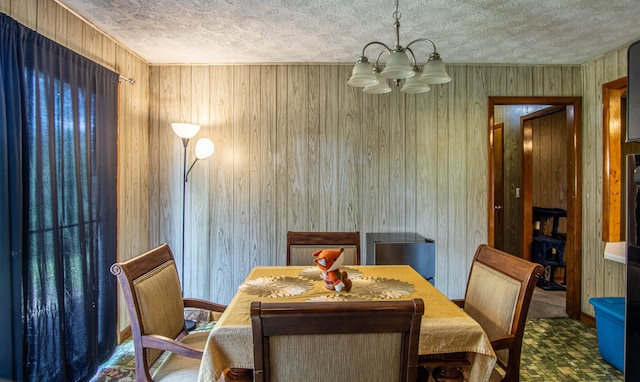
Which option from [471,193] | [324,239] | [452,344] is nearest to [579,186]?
[471,193]

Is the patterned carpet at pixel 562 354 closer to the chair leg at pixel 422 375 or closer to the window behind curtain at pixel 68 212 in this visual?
the chair leg at pixel 422 375

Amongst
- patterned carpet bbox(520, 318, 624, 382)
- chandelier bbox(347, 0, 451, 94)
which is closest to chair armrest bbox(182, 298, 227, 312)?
chandelier bbox(347, 0, 451, 94)

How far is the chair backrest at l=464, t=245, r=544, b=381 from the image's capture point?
1438 mm

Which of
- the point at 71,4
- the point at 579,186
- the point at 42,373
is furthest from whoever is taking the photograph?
the point at 579,186

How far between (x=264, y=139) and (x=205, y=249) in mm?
1201

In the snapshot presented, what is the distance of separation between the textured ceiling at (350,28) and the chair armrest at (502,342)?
1923 mm

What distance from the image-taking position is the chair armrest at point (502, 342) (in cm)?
139

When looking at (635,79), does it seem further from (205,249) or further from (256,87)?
(205,249)

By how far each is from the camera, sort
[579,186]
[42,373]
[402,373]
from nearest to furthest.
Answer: [402,373] < [42,373] < [579,186]

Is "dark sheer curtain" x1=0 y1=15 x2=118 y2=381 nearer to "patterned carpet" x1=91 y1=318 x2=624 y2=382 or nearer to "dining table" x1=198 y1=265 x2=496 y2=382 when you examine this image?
"patterned carpet" x1=91 y1=318 x2=624 y2=382

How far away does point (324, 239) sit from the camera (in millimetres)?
2434

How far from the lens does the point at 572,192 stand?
11.2 feet

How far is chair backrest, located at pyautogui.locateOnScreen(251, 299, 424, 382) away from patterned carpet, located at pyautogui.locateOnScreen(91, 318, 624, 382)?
1.94 m

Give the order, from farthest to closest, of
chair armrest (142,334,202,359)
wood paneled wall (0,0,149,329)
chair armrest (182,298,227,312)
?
wood paneled wall (0,0,149,329)
chair armrest (182,298,227,312)
chair armrest (142,334,202,359)
